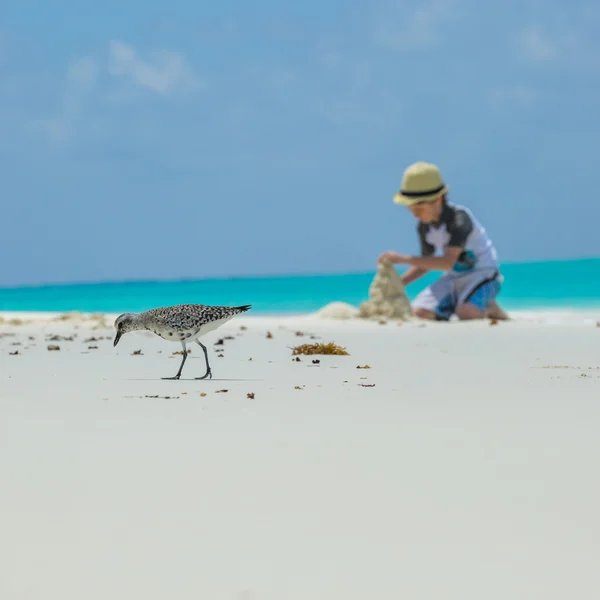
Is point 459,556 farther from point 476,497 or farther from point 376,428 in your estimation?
point 376,428

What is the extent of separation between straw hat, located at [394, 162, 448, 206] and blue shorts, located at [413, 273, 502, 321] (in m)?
1.25

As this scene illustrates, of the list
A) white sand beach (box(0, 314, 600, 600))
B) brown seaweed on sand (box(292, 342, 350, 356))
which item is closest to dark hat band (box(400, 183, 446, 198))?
brown seaweed on sand (box(292, 342, 350, 356))

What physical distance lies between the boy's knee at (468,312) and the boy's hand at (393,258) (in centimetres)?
109

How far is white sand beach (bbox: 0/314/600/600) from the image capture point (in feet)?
7.89

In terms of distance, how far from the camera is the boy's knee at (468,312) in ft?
43.6

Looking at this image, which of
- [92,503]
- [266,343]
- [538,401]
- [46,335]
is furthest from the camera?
[46,335]

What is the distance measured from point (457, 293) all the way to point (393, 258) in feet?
3.66

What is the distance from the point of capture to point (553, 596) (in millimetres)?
2291

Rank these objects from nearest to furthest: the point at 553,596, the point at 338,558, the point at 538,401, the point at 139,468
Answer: the point at 553,596, the point at 338,558, the point at 139,468, the point at 538,401

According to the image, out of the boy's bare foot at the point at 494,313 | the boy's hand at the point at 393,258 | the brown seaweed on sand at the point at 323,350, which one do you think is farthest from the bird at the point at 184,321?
the boy's bare foot at the point at 494,313

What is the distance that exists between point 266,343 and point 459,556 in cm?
745

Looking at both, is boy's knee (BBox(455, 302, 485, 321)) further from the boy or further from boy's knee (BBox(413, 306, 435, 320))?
boy's knee (BBox(413, 306, 435, 320))

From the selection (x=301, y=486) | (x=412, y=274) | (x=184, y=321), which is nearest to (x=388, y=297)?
(x=412, y=274)

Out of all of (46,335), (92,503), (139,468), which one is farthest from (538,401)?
(46,335)
